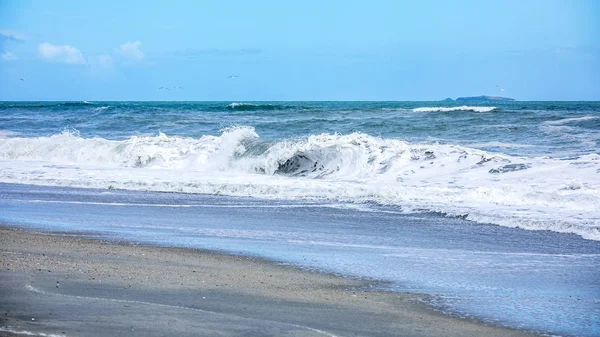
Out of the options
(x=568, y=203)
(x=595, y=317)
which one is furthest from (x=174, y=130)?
(x=595, y=317)

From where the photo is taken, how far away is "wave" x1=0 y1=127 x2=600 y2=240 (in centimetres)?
1203

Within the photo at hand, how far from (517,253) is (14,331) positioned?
225 inches

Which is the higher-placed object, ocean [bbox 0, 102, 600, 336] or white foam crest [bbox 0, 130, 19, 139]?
white foam crest [bbox 0, 130, 19, 139]

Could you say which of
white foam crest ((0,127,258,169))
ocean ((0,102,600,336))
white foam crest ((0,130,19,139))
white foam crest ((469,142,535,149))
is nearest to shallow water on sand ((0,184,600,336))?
ocean ((0,102,600,336))

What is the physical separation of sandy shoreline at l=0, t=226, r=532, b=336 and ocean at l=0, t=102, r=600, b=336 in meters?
0.50

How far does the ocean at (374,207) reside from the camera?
6949 mm

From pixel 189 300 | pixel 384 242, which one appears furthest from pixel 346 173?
pixel 189 300

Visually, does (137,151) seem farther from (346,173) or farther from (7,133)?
(7,133)

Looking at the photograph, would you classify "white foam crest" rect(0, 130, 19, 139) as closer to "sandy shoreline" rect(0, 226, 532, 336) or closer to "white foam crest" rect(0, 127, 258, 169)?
"white foam crest" rect(0, 127, 258, 169)

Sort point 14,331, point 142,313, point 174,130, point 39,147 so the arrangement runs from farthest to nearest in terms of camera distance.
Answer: point 174,130 → point 39,147 → point 142,313 → point 14,331

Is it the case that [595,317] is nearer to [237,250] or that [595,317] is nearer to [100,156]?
[237,250]

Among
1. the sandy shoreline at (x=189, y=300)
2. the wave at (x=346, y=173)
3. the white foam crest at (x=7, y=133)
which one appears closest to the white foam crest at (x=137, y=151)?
the wave at (x=346, y=173)

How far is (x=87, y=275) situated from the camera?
6699 mm

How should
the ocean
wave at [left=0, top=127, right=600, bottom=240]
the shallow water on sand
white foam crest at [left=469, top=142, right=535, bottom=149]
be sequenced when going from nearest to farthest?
1. the shallow water on sand
2. the ocean
3. wave at [left=0, top=127, right=600, bottom=240]
4. white foam crest at [left=469, top=142, right=535, bottom=149]
